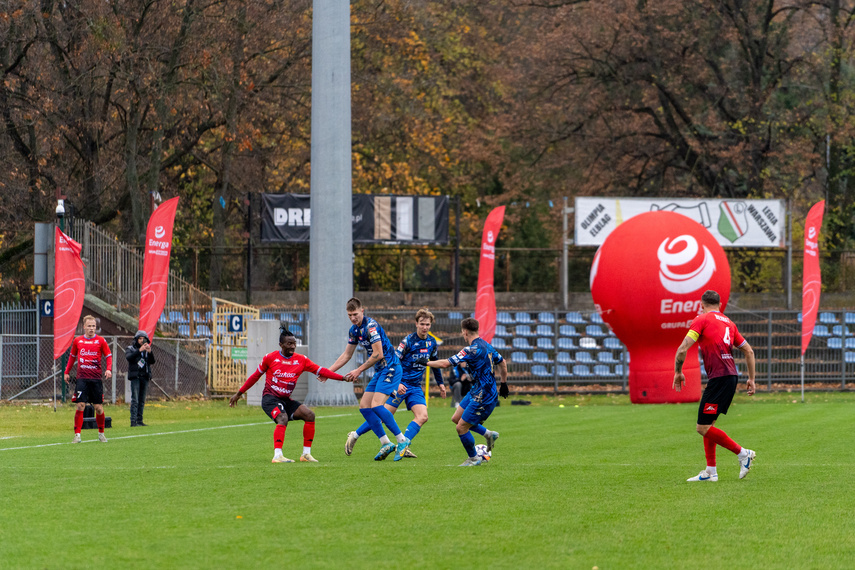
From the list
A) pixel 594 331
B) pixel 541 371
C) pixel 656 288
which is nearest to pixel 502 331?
pixel 541 371

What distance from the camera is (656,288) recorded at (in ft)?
93.1

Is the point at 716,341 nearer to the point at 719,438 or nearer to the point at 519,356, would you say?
the point at 719,438

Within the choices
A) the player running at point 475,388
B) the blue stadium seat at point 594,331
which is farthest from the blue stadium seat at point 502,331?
the player running at point 475,388

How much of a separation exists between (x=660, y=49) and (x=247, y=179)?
16.5m

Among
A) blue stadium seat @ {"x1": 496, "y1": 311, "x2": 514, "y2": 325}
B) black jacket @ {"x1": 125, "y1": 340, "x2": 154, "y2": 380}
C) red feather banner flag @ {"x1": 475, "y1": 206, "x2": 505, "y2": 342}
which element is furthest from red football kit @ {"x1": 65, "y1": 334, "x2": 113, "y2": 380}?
blue stadium seat @ {"x1": 496, "y1": 311, "x2": 514, "y2": 325}

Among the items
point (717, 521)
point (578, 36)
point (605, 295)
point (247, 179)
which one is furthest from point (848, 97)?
point (717, 521)

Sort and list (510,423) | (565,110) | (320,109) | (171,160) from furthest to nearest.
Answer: (565,110) → (171,160) → (320,109) → (510,423)

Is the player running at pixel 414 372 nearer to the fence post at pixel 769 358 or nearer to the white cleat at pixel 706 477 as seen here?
the white cleat at pixel 706 477

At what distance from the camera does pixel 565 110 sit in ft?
148

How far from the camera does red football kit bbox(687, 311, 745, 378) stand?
12203 mm

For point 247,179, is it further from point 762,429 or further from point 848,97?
point 762,429

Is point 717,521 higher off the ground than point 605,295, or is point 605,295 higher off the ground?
point 605,295

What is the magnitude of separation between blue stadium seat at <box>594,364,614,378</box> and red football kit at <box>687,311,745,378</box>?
2365cm

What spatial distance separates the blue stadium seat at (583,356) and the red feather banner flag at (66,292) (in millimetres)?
17064
